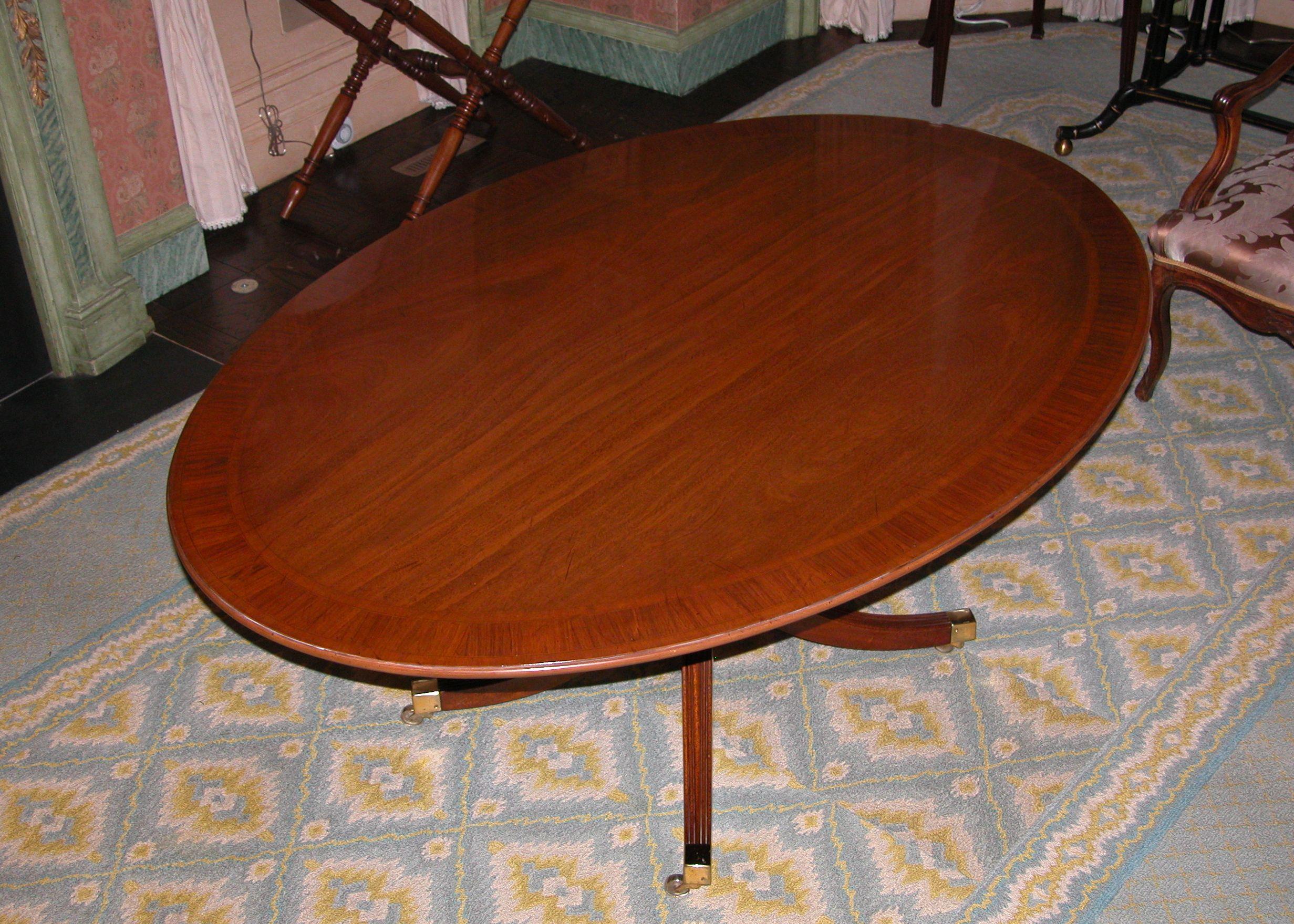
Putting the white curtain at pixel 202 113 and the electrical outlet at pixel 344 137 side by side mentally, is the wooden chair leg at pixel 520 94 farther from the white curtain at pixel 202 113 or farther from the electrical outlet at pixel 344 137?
the white curtain at pixel 202 113

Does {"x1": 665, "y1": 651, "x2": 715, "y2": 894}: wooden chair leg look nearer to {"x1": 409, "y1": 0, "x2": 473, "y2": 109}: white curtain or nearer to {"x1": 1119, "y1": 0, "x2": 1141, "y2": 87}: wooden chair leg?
{"x1": 409, "y1": 0, "x2": 473, "y2": 109}: white curtain

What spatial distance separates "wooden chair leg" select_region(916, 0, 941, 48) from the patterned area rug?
2074mm

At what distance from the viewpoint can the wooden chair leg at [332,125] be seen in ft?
11.8

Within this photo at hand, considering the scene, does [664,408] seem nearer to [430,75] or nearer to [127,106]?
[127,106]

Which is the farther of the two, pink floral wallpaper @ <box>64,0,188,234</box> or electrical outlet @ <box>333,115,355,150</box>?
electrical outlet @ <box>333,115,355,150</box>

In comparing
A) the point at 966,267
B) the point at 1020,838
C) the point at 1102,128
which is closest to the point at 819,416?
the point at 966,267

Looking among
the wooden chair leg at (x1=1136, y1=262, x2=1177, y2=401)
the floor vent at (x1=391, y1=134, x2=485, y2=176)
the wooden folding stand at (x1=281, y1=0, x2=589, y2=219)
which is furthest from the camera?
the floor vent at (x1=391, y1=134, x2=485, y2=176)

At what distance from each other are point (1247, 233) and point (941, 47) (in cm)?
169

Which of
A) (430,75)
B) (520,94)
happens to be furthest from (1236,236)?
(430,75)

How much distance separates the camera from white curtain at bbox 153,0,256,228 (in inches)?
125

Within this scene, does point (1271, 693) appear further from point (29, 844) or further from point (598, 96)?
point (598, 96)

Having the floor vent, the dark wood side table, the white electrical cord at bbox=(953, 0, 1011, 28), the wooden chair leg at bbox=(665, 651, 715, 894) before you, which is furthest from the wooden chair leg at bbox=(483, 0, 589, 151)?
the wooden chair leg at bbox=(665, 651, 715, 894)

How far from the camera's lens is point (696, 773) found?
1.97 metres

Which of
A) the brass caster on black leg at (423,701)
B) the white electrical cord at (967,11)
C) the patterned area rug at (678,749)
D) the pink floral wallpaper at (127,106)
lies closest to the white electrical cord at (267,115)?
the pink floral wallpaper at (127,106)
